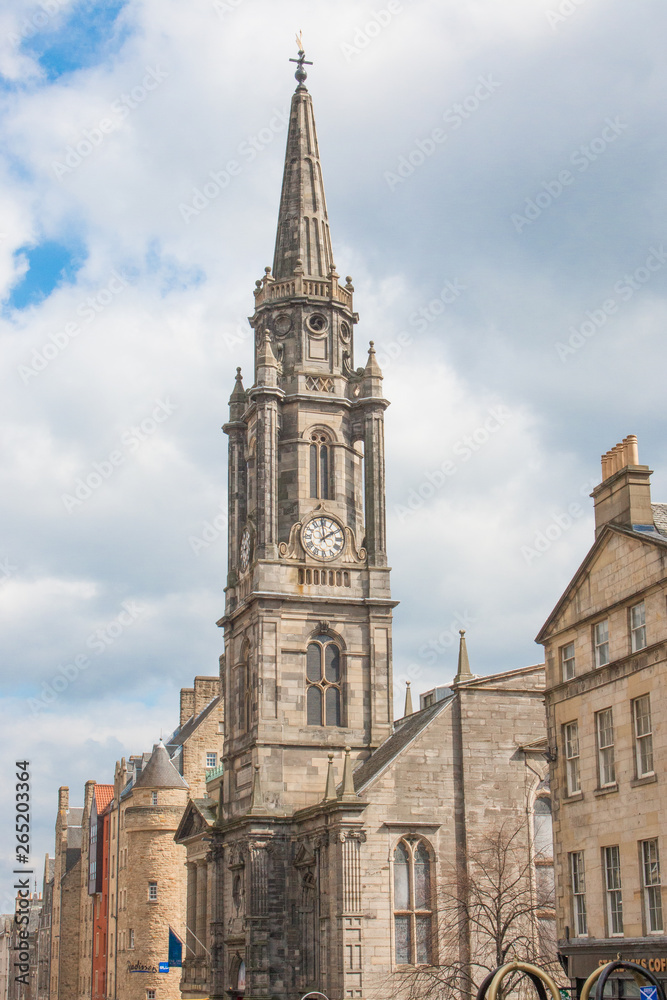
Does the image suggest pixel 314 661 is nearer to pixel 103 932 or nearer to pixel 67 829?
pixel 103 932

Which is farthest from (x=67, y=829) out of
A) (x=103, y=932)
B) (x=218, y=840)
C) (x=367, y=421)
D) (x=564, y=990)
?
(x=564, y=990)

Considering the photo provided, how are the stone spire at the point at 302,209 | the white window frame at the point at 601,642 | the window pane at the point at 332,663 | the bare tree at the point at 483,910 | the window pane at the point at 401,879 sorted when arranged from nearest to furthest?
1. the white window frame at the point at 601,642
2. the bare tree at the point at 483,910
3. the window pane at the point at 401,879
4. the window pane at the point at 332,663
5. the stone spire at the point at 302,209

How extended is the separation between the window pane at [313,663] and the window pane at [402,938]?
11.0 meters

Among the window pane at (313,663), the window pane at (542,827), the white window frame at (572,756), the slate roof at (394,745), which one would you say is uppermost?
the window pane at (313,663)

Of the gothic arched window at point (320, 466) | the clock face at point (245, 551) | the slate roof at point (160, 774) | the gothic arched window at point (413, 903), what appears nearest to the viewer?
the gothic arched window at point (413, 903)

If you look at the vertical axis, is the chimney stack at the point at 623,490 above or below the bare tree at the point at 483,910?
above

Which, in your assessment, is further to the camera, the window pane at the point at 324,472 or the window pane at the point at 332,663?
the window pane at the point at 324,472

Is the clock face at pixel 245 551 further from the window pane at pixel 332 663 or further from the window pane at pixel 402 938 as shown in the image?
the window pane at pixel 402 938

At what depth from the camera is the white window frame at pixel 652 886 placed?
3042 cm

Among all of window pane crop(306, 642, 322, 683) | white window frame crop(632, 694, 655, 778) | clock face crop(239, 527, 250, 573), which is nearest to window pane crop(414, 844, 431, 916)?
window pane crop(306, 642, 322, 683)

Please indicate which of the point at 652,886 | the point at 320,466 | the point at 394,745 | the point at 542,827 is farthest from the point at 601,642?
the point at 320,466

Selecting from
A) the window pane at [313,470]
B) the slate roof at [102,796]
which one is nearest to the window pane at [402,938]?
the window pane at [313,470]

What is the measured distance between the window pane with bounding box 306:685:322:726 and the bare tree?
8.80m

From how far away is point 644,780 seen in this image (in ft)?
102
